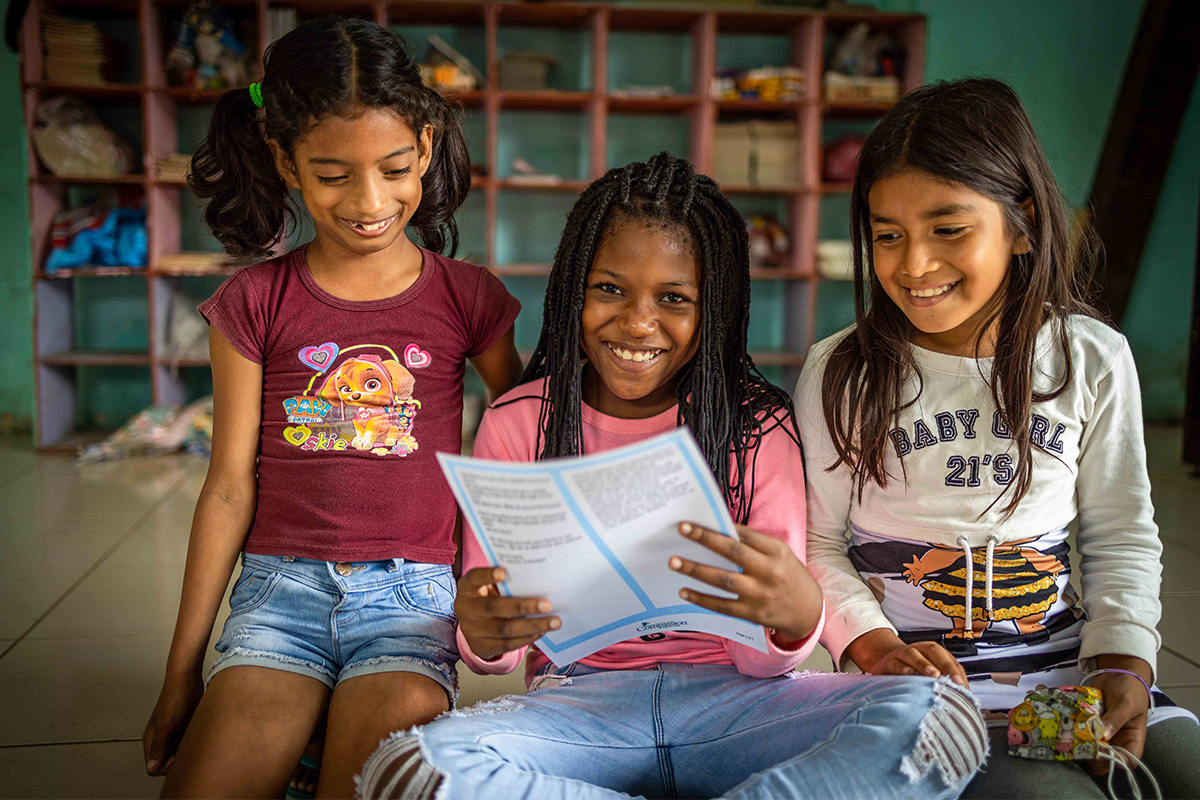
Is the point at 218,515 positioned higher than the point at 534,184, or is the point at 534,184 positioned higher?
the point at 534,184

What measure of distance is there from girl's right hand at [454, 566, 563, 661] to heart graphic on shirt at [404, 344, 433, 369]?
45 centimetres

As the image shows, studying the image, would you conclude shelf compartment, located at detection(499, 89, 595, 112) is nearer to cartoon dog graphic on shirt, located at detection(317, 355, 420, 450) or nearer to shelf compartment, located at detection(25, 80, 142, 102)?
shelf compartment, located at detection(25, 80, 142, 102)

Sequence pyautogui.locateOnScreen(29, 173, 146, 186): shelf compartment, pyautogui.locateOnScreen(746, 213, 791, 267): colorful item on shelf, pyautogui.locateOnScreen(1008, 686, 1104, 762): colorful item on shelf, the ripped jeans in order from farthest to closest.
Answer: pyautogui.locateOnScreen(746, 213, 791, 267): colorful item on shelf → pyautogui.locateOnScreen(29, 173, 146, 186): shelf compartment → pyautogui.locateOnScreen(1008, 686, 1104, 762): colorful item on shelf → the ripped jeans

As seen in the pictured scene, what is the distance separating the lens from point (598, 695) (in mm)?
1150

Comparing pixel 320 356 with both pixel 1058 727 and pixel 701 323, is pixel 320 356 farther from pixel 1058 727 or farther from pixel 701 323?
pixel 1058 727

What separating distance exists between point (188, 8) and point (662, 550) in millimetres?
4331

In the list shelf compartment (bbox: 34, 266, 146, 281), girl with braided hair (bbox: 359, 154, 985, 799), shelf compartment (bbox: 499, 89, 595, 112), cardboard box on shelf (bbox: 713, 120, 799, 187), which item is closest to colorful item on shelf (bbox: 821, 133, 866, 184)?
cardboard box on shelf (bbox: 713, 120, 799, 187)

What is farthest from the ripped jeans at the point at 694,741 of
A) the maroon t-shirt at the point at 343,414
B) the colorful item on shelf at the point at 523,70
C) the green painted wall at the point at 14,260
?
the green painted wall at the point at 14,260

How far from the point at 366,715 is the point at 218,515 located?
15.3 inches

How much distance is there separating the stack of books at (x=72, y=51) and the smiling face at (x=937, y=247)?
417 cm

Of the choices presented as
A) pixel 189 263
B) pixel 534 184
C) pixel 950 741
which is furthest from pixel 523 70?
pixel 950 741

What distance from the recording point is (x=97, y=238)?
14.1 ft

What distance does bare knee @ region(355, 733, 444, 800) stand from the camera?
0.94m

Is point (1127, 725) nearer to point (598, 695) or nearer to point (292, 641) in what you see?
point (598, 695)
